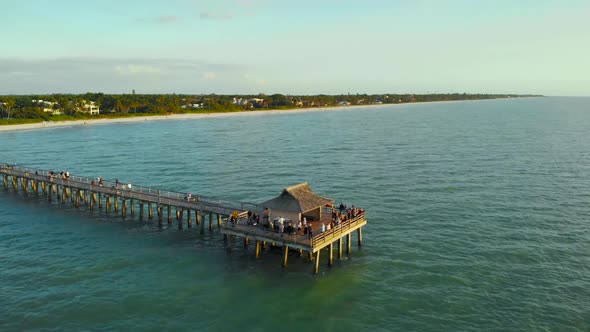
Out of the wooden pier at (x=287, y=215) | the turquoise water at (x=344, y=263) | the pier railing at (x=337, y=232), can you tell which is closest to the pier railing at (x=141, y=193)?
the wooden pier at (x=287, y=215)

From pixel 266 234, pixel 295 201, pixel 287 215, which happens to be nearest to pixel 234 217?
pixel 266 234

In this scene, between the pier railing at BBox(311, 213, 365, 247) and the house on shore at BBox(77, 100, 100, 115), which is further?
the house on shore at BBox(77, 100, 100, 115)

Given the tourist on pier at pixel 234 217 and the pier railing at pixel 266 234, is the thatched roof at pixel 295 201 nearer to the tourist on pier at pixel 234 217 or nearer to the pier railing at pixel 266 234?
the pier railing at pixel 266 234

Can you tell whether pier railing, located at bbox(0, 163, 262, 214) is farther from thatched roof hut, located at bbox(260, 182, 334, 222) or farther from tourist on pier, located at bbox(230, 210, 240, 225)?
thatched roof hut, located at bbox(260, 182, 334, 222)

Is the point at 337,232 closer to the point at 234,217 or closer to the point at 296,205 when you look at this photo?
the point at 296,205

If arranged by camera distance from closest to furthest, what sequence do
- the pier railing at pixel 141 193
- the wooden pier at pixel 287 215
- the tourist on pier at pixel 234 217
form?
the wooden pier at pixel 287 215
the tourist on pier at pixel 234 217
the pier railing at pixel 141 193

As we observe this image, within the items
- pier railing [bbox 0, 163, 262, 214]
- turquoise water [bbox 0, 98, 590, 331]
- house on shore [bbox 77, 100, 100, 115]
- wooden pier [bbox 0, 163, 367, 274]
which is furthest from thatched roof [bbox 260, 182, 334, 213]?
house on shore [bbox 77, 100, 100, 115]
